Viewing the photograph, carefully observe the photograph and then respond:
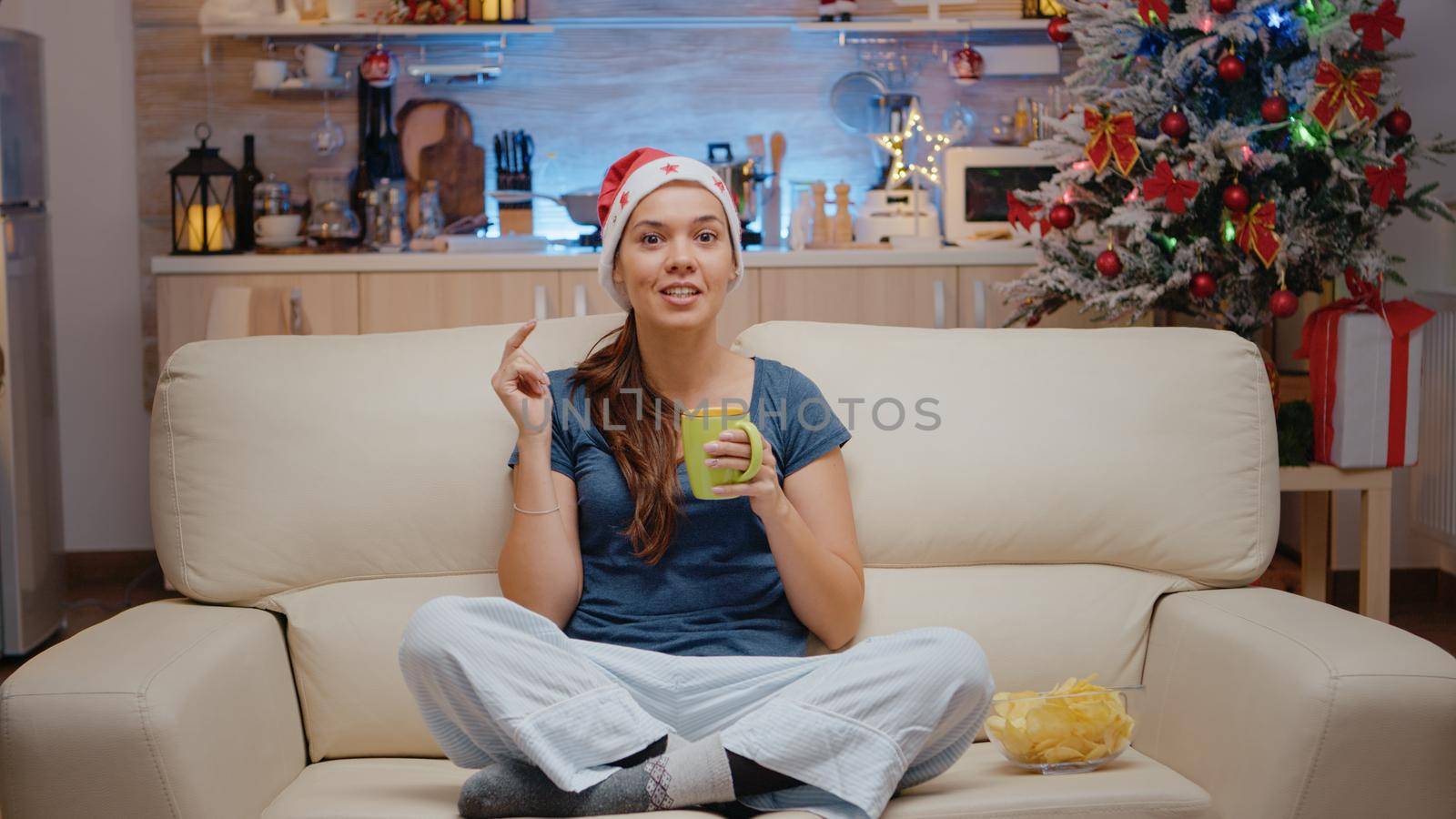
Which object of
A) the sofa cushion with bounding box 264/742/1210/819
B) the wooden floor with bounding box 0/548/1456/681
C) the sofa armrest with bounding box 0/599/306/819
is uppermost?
the sofa armrest with bounding box 0/599/306/819

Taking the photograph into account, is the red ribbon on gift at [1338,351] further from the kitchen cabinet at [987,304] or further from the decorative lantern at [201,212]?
the decorative lantern at [201,212]

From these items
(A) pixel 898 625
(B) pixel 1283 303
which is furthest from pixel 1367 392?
(A) pixel 898 625

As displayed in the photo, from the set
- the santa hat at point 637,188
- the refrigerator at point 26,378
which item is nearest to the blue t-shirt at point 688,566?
the santa hat at point 637,188

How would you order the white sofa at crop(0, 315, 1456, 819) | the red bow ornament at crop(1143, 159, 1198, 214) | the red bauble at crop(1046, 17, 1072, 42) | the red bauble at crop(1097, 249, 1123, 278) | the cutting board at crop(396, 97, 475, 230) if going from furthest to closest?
the cutting board at crop(396, 97, 475, 230) < the red bauble at crop(1046, 17, 1072, 42) < the red bauble at crop(1097, 249, 1123, 278) < the red bow ornament at crop(1143, 159, 1198, 214) < the white sofa at crop(0, 315, 1456, 819)

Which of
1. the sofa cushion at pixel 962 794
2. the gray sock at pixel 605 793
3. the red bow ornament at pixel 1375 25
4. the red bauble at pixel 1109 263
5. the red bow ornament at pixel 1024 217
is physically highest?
the red bow ornament at pixel 1375 25

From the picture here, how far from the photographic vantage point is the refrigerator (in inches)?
137

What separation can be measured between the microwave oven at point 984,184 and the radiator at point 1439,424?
1.17 m

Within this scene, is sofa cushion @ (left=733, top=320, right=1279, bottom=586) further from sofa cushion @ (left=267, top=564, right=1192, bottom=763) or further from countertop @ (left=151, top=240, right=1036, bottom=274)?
countertop @ (left=151, top=240, right=1036, bottom=274)

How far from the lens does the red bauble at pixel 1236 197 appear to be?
117 inches

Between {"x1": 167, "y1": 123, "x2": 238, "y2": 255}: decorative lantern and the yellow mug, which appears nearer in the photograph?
the yellow mug

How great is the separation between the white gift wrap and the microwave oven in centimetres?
138

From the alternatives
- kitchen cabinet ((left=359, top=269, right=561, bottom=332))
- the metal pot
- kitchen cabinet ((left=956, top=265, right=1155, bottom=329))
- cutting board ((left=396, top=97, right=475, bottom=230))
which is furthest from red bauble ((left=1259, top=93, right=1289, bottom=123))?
cutting board ((left=396, top=97, right=475, bottom=230))

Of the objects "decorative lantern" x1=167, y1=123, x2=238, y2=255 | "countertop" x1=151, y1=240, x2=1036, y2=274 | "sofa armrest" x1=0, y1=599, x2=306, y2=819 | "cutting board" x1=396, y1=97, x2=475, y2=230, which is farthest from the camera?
"cutting board" x1=396, y1=97, x2=475, y2=230

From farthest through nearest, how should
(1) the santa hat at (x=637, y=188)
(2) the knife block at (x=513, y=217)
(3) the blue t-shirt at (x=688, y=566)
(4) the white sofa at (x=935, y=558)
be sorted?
1. (2) the knife block at (x=513, y=217)
2. (1) the santa hat at (x=637, y=188)
3. (3) the blue t-shirt at (x=688, y=566)
4. (4) the white sofa at (x=935, y=558)
